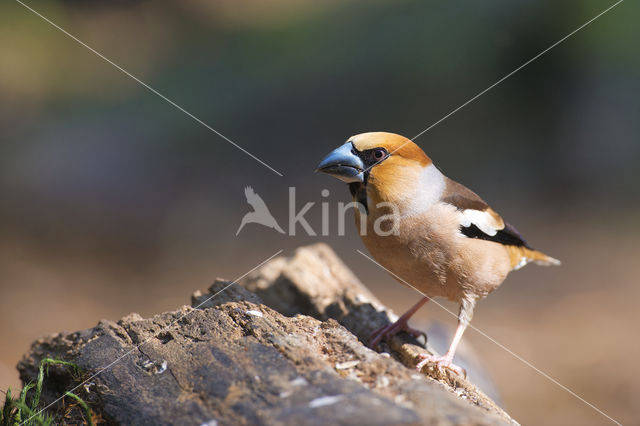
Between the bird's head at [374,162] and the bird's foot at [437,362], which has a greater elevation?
the bird's head at [374,162]

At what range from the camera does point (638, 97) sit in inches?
331

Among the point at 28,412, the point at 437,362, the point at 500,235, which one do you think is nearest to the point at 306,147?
the point at 500,235

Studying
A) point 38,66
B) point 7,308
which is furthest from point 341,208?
point 38,66

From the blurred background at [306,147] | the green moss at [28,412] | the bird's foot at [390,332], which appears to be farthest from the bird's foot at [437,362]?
the blurred background at [306,147]

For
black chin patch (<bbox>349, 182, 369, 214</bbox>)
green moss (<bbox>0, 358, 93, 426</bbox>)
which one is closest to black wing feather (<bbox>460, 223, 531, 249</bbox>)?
black chin patch (<bbox>349, 182, 369, 214</bbox>)

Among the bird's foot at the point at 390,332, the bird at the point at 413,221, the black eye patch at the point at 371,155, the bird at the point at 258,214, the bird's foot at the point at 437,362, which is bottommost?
the bird's foot at the point at 437,362

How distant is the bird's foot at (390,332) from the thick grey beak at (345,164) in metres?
1.10

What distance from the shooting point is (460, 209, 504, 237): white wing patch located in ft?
12.2

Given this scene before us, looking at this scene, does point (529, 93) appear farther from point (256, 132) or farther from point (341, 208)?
point (256, 132)

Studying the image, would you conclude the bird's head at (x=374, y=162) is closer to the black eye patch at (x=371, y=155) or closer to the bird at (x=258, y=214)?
the black eye patch at (x=371, y=155)

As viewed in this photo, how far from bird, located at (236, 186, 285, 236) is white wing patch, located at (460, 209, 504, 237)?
4.69 m

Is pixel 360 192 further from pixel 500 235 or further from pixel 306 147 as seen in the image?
pixel 306 147

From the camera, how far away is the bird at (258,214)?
8.51 meters

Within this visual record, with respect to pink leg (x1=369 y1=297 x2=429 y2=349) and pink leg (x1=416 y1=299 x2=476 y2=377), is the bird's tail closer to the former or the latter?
pink leg (x1=416 y1=299 x2=476 y2=377)
